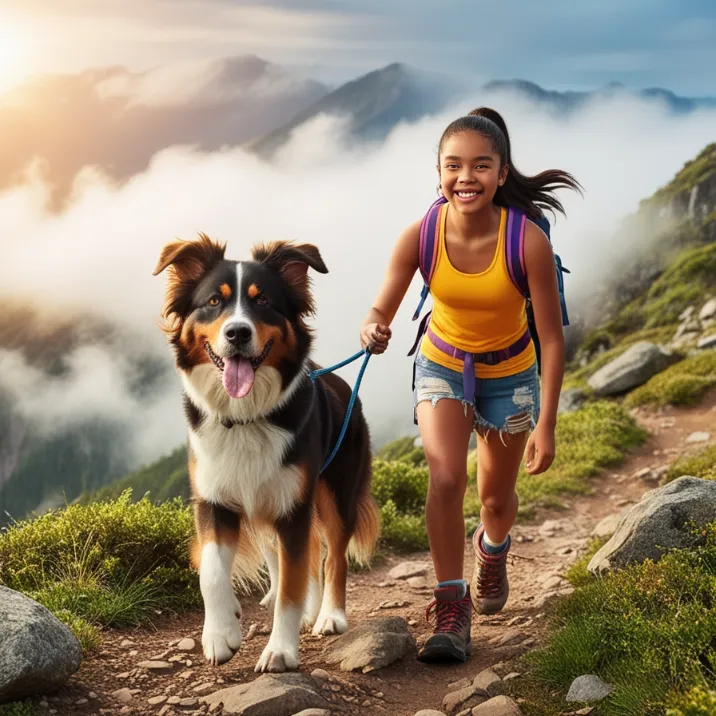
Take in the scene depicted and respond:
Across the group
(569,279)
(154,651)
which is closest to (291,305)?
(154,651)

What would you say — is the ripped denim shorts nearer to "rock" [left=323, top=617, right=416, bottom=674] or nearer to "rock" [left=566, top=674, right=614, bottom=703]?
"rock" [left=323, top=617, right=416, bottom=674]

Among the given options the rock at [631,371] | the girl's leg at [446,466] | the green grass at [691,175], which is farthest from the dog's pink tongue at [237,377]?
the green grass at [691,175]

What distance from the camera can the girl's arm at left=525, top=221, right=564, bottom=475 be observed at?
462 centimetres

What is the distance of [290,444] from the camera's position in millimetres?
4641

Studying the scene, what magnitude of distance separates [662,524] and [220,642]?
8.93 feet

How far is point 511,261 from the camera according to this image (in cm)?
466

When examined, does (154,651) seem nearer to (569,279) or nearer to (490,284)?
(490,284)

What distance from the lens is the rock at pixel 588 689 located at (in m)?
3.99

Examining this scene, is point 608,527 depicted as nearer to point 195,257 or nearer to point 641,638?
point 641,638

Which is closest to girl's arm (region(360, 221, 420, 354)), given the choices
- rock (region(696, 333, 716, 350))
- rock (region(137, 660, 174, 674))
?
rock (region(137, 660, 174, 674))

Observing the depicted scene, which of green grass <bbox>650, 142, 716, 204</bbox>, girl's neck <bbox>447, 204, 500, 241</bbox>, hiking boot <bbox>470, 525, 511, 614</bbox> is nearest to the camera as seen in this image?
girl's neck <bbox>447, 204, 500, 241</bbox>

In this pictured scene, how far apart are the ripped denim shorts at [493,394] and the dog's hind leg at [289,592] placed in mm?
1007

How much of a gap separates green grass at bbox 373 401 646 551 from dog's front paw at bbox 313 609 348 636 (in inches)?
104

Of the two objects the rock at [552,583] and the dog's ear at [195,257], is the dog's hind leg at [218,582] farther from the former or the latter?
the rock at [552,583]
